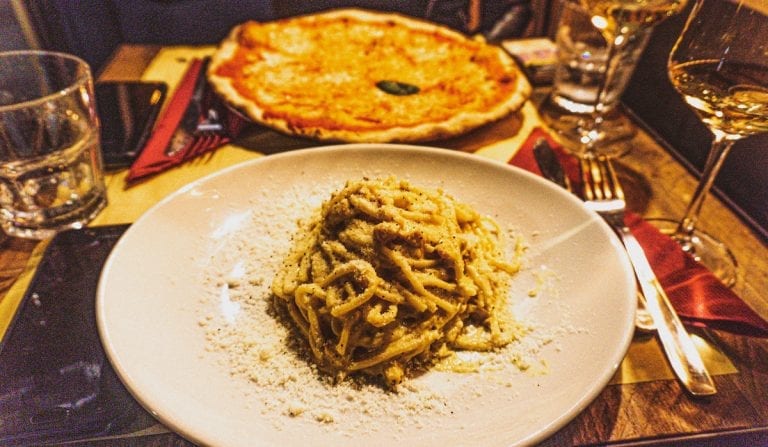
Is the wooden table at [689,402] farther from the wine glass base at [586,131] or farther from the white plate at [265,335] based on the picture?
the wine glass base at [586,131]

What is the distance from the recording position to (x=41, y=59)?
93.7 inches

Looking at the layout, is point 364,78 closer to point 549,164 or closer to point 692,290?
point 549,164

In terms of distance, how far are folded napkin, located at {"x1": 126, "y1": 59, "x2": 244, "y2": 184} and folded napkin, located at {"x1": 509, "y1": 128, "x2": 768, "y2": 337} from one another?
1983 millimetres

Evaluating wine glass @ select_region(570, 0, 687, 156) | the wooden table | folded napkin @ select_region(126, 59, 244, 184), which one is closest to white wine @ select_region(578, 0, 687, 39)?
wine glass @ select_region(570, 0, 687, 156)

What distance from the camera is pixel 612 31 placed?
2799mm

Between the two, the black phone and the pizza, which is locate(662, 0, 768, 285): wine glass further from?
the black phone

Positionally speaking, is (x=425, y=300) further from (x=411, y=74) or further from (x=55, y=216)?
(x=411, y=74)

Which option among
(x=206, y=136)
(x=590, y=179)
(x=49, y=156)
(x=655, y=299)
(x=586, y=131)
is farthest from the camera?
(x=586, y=131)

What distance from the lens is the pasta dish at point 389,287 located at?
4.92ft

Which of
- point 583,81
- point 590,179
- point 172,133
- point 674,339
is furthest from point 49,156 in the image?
point 583,81

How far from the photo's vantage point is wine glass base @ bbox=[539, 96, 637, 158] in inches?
111

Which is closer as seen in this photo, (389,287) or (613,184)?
(389,287)

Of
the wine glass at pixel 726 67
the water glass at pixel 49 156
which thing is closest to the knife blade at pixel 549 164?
the wine glass at pixel 726 67

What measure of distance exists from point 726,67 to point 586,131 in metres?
1.20
